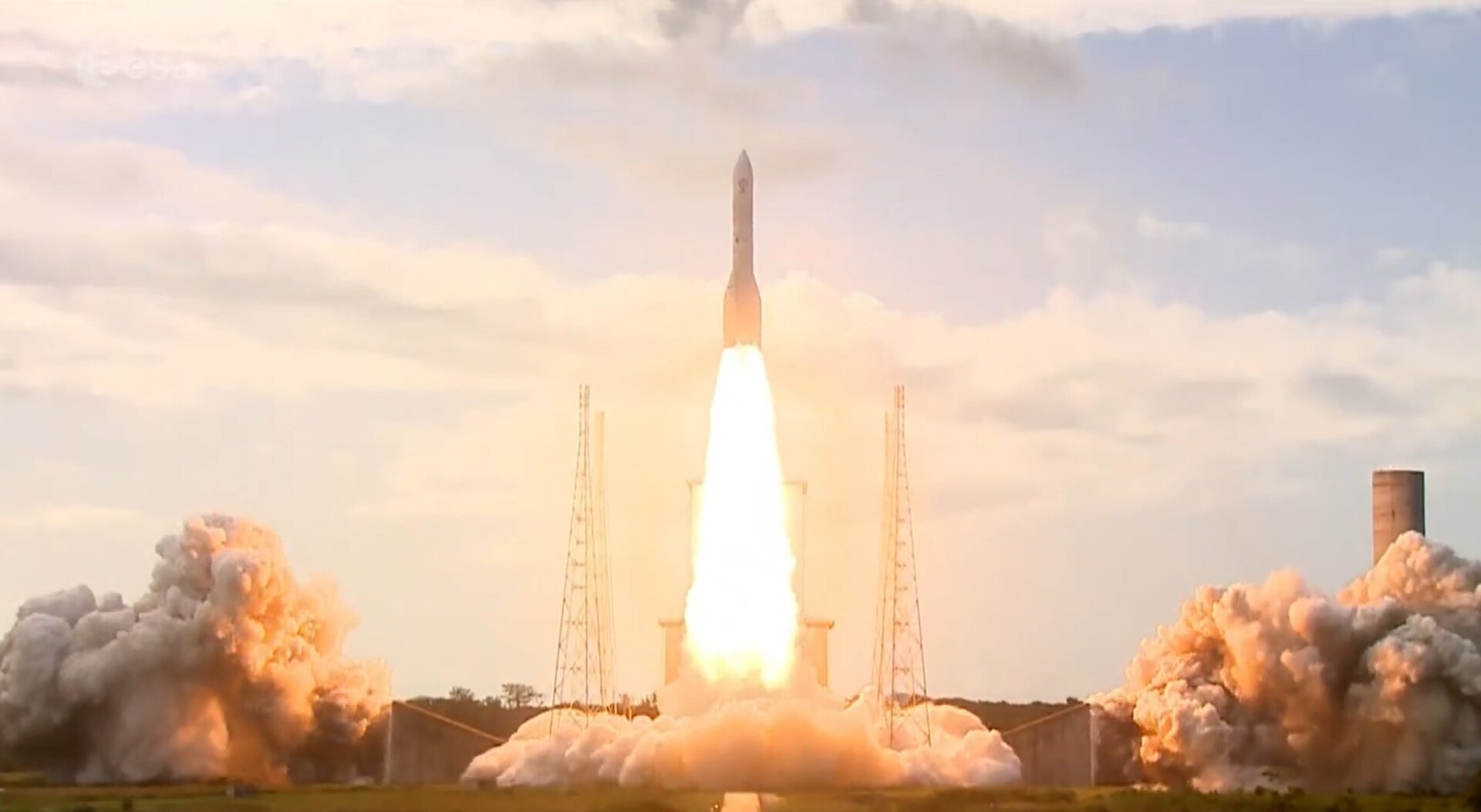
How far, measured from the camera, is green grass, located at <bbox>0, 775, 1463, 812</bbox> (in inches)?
3521

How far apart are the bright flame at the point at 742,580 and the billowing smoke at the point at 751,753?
132cm

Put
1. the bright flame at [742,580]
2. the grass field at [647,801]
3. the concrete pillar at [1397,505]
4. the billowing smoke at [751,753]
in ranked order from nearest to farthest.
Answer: the grass field at [647,801] < the billowing smoke at [751,753] < the bright flame at [742,580] < the concrete pillar at [1397,505]

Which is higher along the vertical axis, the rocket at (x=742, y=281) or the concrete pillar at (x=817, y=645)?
the rocket at (x=742, y=281)

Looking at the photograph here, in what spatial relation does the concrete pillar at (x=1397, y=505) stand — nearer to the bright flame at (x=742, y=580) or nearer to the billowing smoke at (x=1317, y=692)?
the billowing smoke at (x=1317, y=692)

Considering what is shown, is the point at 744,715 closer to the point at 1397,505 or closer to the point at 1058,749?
the point at 1058,749

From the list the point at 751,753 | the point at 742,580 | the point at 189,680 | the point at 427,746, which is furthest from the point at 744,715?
the point at 189,680

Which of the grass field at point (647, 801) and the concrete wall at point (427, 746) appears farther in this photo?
the concrete wall at point (427, 746)

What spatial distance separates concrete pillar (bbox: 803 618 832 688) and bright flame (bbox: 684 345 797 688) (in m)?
1.14

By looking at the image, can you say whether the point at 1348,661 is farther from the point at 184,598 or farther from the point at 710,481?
the point at 184,598

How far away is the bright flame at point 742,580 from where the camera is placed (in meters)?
108

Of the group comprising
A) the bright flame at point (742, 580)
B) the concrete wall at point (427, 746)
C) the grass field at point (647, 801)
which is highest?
the bright flame at point (742, 580)

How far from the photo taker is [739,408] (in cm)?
10500

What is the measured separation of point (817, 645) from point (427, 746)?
16100mm

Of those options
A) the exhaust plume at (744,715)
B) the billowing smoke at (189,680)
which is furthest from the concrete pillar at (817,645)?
the billowing smoke at (189,680)
